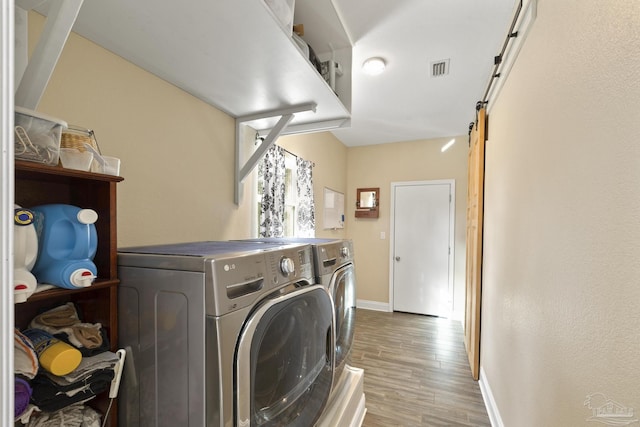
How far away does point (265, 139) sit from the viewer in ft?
5.37

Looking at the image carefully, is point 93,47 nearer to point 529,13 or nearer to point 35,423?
point 35,423

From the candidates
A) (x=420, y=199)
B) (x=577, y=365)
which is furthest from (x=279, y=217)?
(x=420, y=199)

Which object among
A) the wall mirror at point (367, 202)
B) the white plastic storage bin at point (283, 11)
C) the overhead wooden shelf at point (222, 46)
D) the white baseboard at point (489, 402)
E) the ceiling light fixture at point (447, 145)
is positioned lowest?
the white baseboard at point (489, 402)

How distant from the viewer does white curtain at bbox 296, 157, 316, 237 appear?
9.02ft

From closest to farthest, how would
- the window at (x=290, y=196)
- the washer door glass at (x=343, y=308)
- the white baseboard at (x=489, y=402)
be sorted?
1. the washer door glass at (x=343, y=308)
2. the white baseboard at (x=489, y=402)
3. the window at (x=290, y=196)

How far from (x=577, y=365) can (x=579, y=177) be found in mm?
592

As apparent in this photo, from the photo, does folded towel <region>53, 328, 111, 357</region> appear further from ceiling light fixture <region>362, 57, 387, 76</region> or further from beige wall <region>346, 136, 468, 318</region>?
beige wall <region>346, 136, 468, 318</region>

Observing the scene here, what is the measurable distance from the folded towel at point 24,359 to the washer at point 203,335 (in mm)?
206

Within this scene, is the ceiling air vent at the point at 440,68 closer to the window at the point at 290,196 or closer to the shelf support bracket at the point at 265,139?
the shelf support bracket at the point at 265,139

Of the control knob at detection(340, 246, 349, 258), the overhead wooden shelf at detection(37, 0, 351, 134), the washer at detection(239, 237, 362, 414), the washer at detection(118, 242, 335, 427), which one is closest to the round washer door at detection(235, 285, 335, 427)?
the washer at detection(118, 242, 335, 427)

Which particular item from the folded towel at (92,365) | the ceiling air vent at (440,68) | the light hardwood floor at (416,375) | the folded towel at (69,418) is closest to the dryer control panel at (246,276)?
the folded towel at (92,365)

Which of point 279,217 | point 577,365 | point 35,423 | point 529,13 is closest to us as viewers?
point 35,423

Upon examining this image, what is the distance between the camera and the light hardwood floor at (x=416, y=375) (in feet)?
6.29

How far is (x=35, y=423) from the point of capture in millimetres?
619
